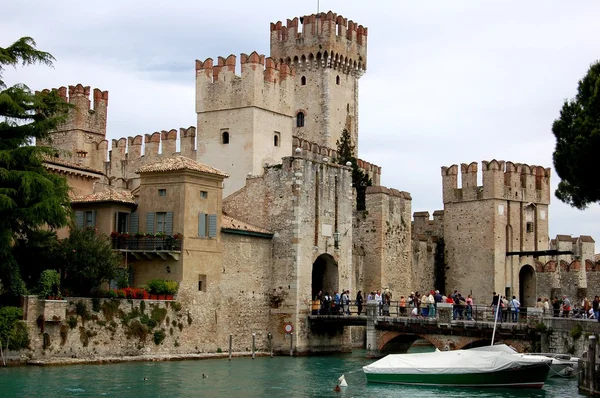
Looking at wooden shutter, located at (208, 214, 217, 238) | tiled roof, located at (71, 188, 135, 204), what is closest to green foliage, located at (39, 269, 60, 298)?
tiled roof, located at (71, 188, 135, 204)

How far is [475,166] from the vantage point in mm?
55562

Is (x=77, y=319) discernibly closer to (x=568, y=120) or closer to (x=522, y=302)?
(x=568, y=120)

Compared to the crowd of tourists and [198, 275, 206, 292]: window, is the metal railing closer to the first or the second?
[198, 275, 206, 292]: window

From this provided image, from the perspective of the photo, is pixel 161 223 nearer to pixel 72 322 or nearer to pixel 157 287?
pixel 157 287

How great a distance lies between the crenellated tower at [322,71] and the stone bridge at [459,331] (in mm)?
20647

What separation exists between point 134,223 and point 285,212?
6304 mm

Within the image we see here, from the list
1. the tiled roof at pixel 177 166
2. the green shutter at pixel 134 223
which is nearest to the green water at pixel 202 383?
the green shutter at pixel 134 223

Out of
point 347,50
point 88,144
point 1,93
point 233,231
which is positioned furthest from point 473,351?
point 347,50

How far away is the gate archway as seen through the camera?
2213 inches

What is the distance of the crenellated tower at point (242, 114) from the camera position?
4812 centimetres

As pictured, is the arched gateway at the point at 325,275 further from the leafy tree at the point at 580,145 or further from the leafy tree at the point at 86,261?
the leafy tree at the point at 580,145

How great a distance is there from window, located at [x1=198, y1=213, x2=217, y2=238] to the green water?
5.48m

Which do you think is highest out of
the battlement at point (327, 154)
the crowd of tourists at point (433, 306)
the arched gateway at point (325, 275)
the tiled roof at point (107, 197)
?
the battlement at point (327, 154)

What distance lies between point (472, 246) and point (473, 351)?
2209 centimetres
